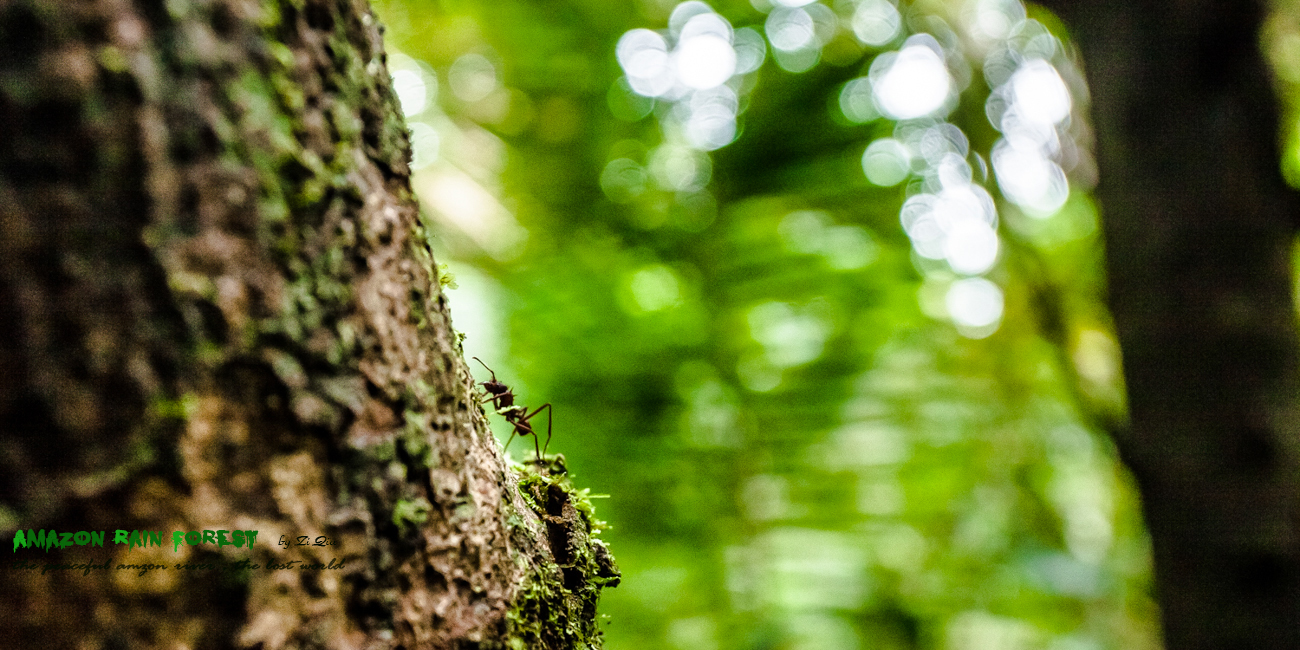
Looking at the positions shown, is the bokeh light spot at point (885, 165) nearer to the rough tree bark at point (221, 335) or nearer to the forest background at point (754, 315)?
the forest background at point (754, 315)

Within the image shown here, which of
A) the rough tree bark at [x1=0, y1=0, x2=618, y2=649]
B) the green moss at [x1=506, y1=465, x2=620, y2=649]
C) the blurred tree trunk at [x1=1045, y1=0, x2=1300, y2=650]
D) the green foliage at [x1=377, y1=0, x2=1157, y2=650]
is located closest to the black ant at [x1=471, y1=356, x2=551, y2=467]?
the green moss at [x1=506, y1=465, x2=620, y2=649]

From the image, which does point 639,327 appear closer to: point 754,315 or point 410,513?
point 754,315

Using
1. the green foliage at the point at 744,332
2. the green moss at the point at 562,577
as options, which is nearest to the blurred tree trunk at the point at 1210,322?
the green foliage at the point at 744,332

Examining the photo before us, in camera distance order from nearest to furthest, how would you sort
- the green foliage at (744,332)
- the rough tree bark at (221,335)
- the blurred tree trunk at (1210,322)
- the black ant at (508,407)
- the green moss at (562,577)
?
the rough tree bark at (221,335)
the green moss at (562,577)
the black ant at (508,407)
the blurred tree trunk at (1210,322)
the green foliage at (744,332)

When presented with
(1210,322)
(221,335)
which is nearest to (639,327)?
(1210,322)

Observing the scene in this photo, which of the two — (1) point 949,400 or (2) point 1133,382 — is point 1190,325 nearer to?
(2) point 1133,382

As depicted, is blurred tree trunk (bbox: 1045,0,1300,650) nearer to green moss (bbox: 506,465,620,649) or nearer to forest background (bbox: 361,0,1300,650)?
forest background (bbox: 361,0,1300,650)

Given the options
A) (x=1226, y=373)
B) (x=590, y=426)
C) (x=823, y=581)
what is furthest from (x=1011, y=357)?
(x=590, y=426)
